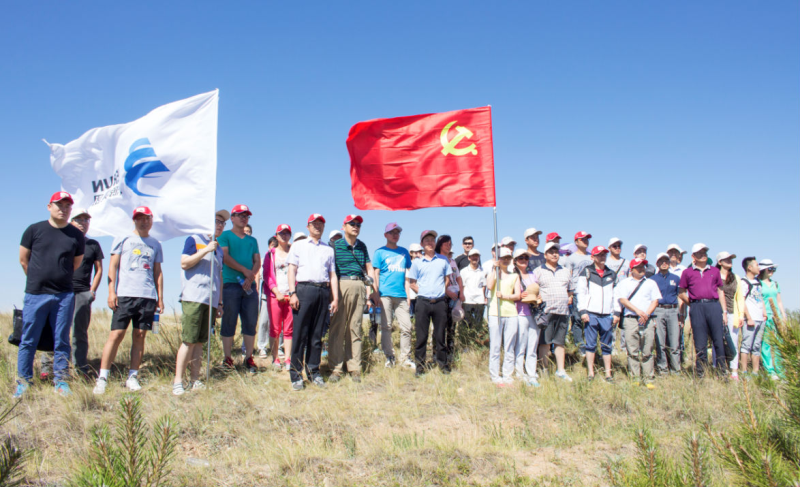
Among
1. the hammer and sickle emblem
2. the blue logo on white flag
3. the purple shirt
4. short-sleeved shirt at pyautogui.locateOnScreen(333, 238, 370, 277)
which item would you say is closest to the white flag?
the blue logo on white flag

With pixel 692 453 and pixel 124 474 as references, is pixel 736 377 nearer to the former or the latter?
pixel 692 453

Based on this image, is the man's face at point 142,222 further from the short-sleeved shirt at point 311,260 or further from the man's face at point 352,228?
the man's face at point 352,228

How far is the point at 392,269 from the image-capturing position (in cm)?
782

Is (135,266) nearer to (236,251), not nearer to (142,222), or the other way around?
(142,222)

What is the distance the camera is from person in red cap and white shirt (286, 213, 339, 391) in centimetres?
668

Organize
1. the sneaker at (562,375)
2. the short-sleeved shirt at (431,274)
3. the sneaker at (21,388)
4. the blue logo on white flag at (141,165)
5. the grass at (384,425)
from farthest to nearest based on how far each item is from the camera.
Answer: the short-sleeved shirt at (431,274) < the sneaker at (562,375) < the blue logo on white flag at (141,165) < the sneaker at (21,388) < the grass at (384,425)

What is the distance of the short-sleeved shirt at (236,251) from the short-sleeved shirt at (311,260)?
2.80ft

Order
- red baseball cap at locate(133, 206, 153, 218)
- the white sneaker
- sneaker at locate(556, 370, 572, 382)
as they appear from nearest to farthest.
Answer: the white sneaker < red baseball cap at locate(133, 206, 153, 218) < sneaker at locate(556, 370, 572, 382)

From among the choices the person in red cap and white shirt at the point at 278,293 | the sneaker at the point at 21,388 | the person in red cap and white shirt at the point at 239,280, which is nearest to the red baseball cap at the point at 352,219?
the person in red cap and white shirt at the point at 278,293

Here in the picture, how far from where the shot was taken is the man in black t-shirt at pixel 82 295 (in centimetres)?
656

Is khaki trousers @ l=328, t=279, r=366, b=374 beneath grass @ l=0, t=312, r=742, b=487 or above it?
above

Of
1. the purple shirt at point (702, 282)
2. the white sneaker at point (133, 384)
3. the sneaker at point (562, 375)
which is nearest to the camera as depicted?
the white sneaker at point (133, 384)

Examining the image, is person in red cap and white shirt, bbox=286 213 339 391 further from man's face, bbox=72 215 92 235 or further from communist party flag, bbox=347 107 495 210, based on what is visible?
man's face, bbox=72 215 92 235

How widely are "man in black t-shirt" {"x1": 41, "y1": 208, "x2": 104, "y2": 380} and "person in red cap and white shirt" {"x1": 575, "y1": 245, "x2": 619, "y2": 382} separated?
7069mm
